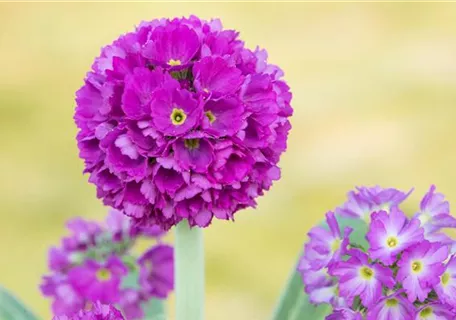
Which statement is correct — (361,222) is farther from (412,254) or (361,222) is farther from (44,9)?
(44,9)

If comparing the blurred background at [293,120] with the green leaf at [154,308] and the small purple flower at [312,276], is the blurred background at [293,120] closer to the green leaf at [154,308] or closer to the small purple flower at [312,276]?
the green leaf at [154,308]

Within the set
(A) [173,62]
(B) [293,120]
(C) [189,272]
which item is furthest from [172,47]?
(B) [293,120]

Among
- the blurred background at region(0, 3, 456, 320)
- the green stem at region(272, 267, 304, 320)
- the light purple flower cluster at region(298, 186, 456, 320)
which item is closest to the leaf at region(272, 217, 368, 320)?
the green stem at region(272, 267, 304, 320)

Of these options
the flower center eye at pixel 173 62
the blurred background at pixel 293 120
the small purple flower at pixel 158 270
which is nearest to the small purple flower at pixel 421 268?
the flower center eye at pixel 173 62

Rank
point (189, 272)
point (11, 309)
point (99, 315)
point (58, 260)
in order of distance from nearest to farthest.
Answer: point (99, 315)
point (189, 272)
point (11, 309)
point (58, 260)

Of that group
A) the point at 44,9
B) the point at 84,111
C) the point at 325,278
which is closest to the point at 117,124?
the point at 84,111

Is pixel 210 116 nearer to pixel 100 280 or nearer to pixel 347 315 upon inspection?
pixel 347 315

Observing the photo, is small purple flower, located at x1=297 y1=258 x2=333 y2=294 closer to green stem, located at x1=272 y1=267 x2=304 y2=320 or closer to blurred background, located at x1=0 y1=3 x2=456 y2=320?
green stem, located at x1=272 y1=267 x2=304 y2=320
